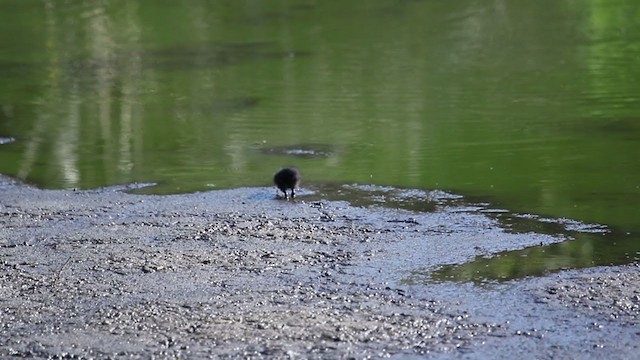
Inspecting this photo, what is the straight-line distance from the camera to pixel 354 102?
13.4m

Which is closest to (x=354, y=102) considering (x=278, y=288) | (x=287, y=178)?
(x=287, y=178)

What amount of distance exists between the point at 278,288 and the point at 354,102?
6.80m

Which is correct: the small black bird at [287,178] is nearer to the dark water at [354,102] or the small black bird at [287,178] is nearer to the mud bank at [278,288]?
the mud bank at [278,288]

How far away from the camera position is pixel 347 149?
35.9 feet

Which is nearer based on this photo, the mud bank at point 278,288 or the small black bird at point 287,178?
the mud bank at point 278,288

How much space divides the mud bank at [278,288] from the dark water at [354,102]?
598 mm

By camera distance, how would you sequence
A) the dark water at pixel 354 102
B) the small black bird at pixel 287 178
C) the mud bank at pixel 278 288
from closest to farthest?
the mud bank at pixel 278 288 < the small black bird at pixel 287 178 < the dark water at pixel 354 102

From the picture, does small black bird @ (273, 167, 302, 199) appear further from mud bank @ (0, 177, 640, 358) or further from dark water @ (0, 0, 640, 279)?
dark water @ (0, 0, 640, 279)

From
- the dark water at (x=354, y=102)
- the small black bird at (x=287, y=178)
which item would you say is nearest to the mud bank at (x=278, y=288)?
the small black bird at (x=287, y=178)

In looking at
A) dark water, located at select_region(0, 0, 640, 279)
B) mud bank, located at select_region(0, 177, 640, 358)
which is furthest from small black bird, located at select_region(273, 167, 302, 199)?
dark water, located at select_region(0, 0, 640, 279)

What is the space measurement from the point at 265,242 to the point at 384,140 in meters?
3.75

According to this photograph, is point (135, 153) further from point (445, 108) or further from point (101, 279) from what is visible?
point (101, 279)

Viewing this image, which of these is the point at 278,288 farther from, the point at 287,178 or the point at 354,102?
the point at 354,102

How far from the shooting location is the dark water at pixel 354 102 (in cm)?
979
